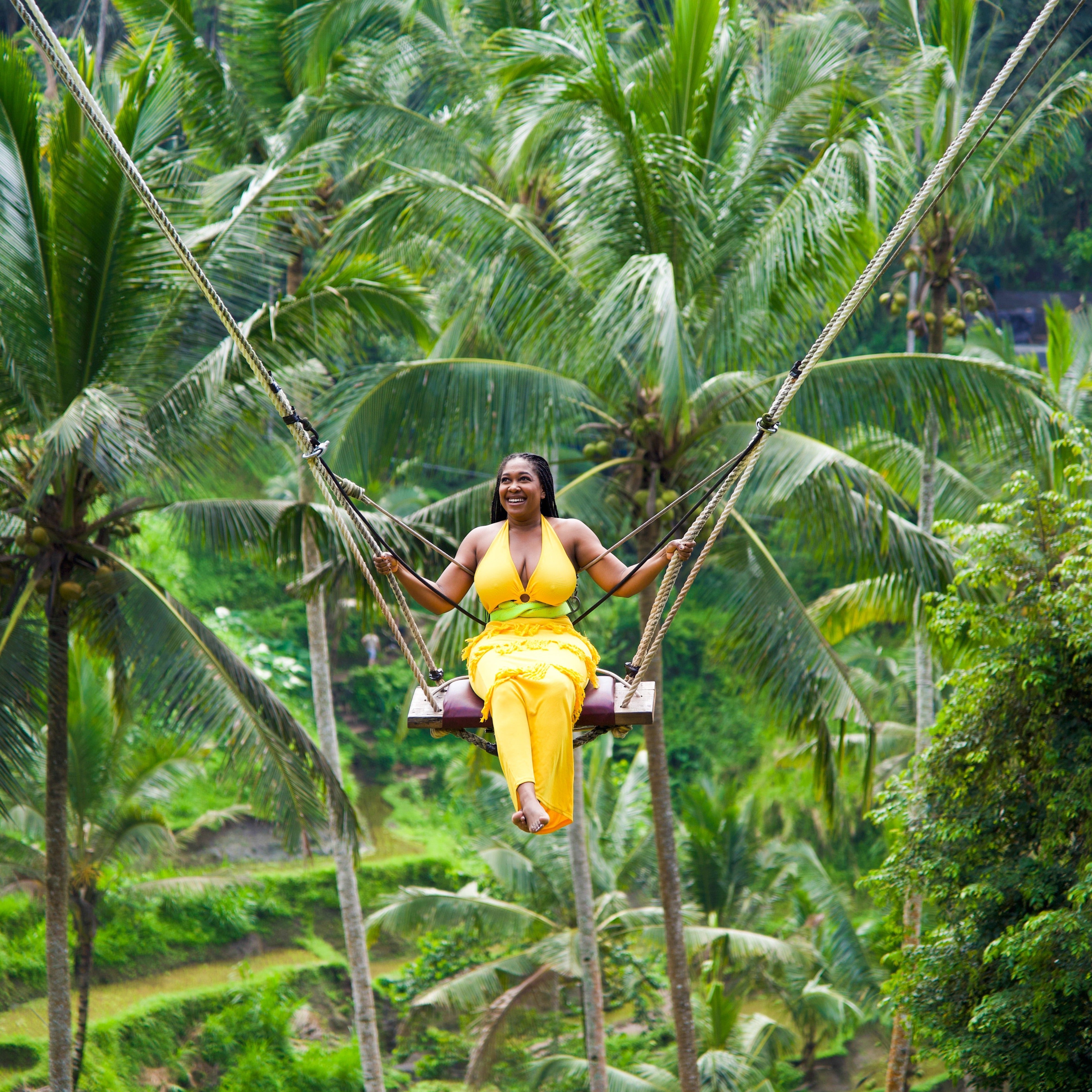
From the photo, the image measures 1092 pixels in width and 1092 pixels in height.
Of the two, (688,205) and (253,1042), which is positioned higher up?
(688,205)

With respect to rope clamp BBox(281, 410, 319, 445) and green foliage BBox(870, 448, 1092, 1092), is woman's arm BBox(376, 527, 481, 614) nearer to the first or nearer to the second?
rope clamp BBox(281, 410, 319, 445)

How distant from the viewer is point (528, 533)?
15.2ft

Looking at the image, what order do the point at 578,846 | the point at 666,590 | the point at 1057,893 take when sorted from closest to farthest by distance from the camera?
the point at 666,590 → the point at 1057,893 → the point at 578,846

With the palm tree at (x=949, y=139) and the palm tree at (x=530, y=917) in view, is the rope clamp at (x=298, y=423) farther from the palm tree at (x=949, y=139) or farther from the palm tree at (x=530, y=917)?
the palm tree at (x=530, y=917)

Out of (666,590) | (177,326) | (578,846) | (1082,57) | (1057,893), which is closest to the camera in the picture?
(666,590)

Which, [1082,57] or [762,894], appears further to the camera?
[1082,57]

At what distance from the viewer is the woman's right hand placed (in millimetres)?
4516

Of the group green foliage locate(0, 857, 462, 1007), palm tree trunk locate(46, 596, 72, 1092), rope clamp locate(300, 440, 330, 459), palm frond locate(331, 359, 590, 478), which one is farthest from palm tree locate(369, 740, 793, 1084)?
rope clamp locate(300, 440, 330, 459)

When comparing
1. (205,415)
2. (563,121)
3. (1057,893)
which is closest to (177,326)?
(205,415)

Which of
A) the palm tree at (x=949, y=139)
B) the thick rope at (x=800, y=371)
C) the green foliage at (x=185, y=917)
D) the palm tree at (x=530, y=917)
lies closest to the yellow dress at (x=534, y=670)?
the thick rope at (x=800, y=371)

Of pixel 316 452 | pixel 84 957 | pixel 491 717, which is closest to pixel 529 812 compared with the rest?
pixel 491 717

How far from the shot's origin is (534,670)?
4.14 metres

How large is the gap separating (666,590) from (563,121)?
5.64 m

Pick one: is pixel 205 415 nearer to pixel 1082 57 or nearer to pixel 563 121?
pixel 563 121
